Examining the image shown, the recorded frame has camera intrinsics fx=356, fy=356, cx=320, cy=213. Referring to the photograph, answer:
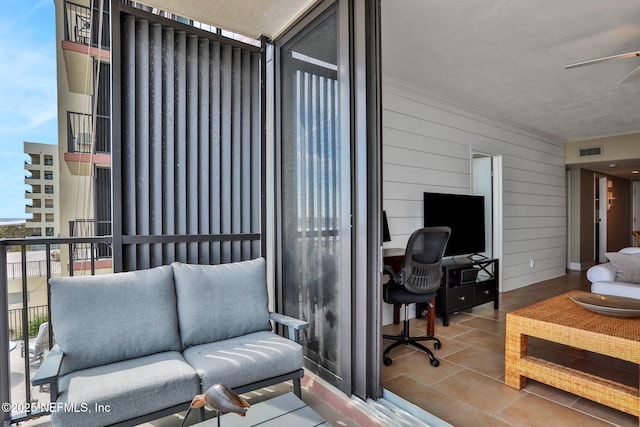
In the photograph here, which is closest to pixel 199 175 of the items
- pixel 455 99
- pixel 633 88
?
pixel 455 99

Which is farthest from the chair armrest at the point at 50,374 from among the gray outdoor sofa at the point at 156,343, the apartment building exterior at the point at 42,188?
the apartment building exterior at the point at 42,188

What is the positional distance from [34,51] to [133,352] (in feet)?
8.76

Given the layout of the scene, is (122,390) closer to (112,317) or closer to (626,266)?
(112,317)

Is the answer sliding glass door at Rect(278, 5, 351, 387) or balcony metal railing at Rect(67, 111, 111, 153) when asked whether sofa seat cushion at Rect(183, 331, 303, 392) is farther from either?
balcony metal railing at Rect(67, 111, 111, 153)

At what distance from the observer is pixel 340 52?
7.39ft

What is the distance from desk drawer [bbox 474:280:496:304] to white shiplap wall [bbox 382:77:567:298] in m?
1.06

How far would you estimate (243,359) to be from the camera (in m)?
2.01

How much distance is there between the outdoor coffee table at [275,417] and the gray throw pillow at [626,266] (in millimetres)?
3930

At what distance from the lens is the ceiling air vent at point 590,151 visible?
6594mm

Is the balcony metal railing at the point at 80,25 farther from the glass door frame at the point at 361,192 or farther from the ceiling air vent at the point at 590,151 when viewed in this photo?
the ceiling air vent at the point at 590,151

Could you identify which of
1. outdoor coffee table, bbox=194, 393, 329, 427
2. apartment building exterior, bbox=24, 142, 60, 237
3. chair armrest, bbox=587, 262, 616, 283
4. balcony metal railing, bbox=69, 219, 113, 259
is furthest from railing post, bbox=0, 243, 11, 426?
chair armrest, bbox=587, 262, 616, 283

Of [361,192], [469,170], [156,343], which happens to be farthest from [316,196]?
[469,170]

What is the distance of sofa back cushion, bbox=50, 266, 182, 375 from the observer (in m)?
1.92

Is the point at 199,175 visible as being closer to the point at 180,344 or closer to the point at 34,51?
the point at 180,344
